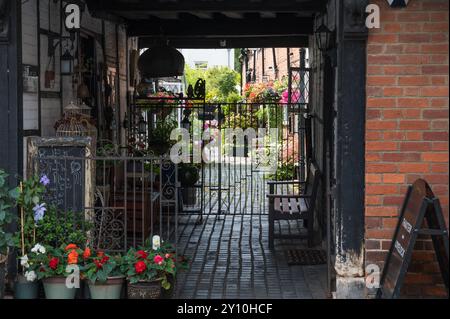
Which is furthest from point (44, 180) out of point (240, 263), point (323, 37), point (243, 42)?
point (243, 42)

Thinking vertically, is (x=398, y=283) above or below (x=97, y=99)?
below

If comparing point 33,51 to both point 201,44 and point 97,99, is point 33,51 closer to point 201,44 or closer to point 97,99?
point 97,99

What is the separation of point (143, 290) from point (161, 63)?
5.30 meters

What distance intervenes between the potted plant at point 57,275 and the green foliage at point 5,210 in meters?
0.33

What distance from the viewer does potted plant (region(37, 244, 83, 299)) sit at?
5898 millimetres

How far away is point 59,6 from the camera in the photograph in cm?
791

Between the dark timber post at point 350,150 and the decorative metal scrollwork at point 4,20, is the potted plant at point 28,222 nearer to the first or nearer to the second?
the decorative metal scrollwork at point 4,20

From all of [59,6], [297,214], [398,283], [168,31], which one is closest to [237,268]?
[297,214]

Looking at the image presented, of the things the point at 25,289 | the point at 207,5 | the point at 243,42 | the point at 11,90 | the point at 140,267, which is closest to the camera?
the point at 140,267

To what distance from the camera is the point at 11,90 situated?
609 cm

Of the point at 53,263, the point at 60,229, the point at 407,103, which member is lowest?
the point at 53,263

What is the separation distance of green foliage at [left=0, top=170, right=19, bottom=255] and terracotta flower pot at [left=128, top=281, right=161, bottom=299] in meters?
1.05

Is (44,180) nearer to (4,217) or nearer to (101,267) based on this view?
(4,217)

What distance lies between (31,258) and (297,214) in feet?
12.3
